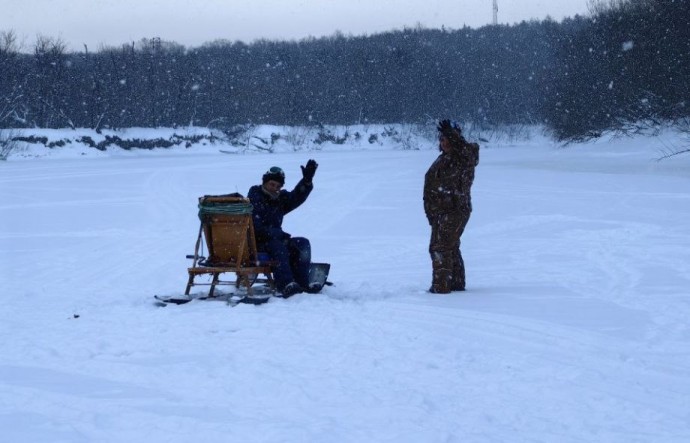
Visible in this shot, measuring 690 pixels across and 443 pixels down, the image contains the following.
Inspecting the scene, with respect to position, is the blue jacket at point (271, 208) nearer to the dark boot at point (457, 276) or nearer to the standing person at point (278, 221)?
the standing person at point (278, 221)

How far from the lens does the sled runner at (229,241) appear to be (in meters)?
8.03

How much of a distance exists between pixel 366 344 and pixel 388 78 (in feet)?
311

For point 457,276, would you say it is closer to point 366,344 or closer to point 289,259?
point 289,259

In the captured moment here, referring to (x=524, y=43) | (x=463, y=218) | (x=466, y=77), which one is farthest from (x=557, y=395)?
(x=524, y=43)

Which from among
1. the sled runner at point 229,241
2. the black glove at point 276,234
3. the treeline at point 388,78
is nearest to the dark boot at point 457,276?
the black glove at point 276,234

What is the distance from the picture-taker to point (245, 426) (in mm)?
4484

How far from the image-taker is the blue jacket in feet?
27.8

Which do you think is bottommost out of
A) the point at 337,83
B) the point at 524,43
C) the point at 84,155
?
the point at 84,155

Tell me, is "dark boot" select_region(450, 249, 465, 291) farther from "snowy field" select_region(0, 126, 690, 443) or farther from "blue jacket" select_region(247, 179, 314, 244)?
"blue jacket" select_region(247, 179, 314, 244)

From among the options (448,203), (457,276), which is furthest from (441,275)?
(448,203)

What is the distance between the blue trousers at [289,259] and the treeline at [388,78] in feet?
87.0

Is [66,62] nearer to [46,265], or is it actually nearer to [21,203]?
[21,203]

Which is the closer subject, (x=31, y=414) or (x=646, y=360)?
(x=31, y=414)

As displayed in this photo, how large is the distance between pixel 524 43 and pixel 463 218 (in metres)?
114
